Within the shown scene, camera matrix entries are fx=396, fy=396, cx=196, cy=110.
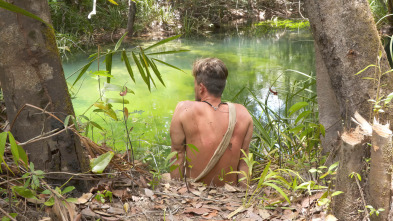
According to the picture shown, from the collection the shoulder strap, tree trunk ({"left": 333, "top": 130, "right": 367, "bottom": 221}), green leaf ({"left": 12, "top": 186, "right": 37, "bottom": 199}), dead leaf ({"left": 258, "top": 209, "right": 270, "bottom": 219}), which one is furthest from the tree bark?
green leaf ({"left": 12, "top": 186, "right": 37, "bottom": 199})

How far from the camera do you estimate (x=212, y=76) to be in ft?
7.89

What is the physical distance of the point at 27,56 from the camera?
133 cm

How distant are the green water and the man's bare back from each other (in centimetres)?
46

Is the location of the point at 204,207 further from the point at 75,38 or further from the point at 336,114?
the point at 75,38

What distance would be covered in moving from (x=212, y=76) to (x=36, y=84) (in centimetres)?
124

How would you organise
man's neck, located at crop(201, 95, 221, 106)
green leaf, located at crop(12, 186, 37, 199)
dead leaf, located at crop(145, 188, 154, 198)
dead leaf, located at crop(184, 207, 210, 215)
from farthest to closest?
1. man's neck, located at crop(201, 95, 221, 106)
2. dead leaf, located at crop(145, 188, 154, 198)
3. dead leaf, located at crop(184, 207, 210, 215)
4. green leaf, located at crop(12, 186, 37, 199)

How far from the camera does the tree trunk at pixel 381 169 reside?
1.23 metres

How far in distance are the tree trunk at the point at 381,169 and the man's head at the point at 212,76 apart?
123 centimetres

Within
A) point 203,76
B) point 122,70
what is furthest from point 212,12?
point 203,76

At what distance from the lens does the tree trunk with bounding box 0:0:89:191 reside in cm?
132

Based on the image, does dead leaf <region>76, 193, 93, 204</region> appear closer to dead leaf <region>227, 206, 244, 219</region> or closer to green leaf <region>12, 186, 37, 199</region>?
green leaf <region>12, 186, 37, 199</region>

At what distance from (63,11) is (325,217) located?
31.3ft

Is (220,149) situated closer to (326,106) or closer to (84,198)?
(326,106)

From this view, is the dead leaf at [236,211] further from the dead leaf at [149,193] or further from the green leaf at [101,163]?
the green leaf at [101,163]
